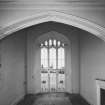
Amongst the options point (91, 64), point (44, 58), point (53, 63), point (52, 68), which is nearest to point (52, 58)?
point (53, 63)

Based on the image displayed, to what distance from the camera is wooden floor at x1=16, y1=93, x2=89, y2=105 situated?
23.0 ft

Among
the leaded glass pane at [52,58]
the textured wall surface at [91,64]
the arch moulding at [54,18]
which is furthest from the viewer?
the leaded glass pane at [52,58]

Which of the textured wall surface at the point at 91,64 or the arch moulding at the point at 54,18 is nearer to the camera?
the arch moulding at the point at 54,18

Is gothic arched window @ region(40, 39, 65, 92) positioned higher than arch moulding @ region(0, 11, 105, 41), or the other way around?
arch moulding @ region(0, 11, 105, 41)

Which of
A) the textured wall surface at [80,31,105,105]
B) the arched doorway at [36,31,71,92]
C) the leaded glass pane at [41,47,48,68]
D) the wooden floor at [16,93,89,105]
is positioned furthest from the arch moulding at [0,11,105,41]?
the leaded glass pane at [41,47,48,68]

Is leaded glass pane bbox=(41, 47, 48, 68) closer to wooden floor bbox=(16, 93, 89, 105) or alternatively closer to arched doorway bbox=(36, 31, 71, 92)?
arched doorway bbox=(36, 31, 71, 92)

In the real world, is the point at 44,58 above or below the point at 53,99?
above

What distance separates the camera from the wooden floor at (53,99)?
6998mm

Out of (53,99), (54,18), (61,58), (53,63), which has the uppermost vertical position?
(54,18)

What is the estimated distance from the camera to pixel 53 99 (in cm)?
754

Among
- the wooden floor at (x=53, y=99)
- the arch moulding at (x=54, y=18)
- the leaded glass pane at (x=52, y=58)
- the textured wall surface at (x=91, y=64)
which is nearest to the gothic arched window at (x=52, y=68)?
the leaded glass pane at (x=52, y=58)

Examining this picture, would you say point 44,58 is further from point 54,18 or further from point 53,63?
point 54,18

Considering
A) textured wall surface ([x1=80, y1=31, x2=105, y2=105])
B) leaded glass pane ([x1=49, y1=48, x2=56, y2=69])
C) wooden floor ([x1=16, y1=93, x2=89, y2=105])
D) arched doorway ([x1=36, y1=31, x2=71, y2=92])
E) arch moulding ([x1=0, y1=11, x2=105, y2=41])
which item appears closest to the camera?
arch moulding ([x1=0, y1=11, x2=105, y2=41])

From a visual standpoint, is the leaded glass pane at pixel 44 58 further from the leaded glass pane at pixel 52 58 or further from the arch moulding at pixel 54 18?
the arch moulding at pixel 54 18
